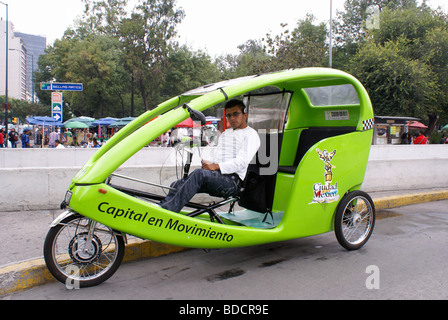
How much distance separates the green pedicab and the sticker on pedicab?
1 cm

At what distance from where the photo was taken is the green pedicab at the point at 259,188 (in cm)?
332

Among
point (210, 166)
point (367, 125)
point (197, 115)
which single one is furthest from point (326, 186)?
point (197, 115)

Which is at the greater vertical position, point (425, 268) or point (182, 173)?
point (182, 173)

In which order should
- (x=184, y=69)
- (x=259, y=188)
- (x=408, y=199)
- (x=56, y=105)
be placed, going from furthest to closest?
(x=184, y=69), (x=56, y=105), (x=408, y=199), (x=259, y=188)

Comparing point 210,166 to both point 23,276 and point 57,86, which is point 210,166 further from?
point 57,86

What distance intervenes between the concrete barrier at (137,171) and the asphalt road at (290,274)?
1.12 metres

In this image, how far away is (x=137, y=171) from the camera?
6.55 metres

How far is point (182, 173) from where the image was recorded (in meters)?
4.30

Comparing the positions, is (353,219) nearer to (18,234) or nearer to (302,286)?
(302,286)

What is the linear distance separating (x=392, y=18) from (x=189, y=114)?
1103 inches

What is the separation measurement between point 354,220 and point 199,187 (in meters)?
1.99

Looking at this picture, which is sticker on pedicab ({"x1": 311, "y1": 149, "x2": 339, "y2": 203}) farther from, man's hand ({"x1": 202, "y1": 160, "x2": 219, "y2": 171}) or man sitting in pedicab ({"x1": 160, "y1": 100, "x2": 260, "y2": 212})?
man's hand ({"x1": 202, "y1": 160, "x2": 219, "y2": 171})

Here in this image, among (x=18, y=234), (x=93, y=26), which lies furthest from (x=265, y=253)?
(x=93, y=26)

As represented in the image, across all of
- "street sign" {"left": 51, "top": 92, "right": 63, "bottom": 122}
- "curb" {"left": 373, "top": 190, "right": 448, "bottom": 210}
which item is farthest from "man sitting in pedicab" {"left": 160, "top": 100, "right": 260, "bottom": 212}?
"street sign" {"left": 51, "top": 92, "right": 63, "bottom": 122}
